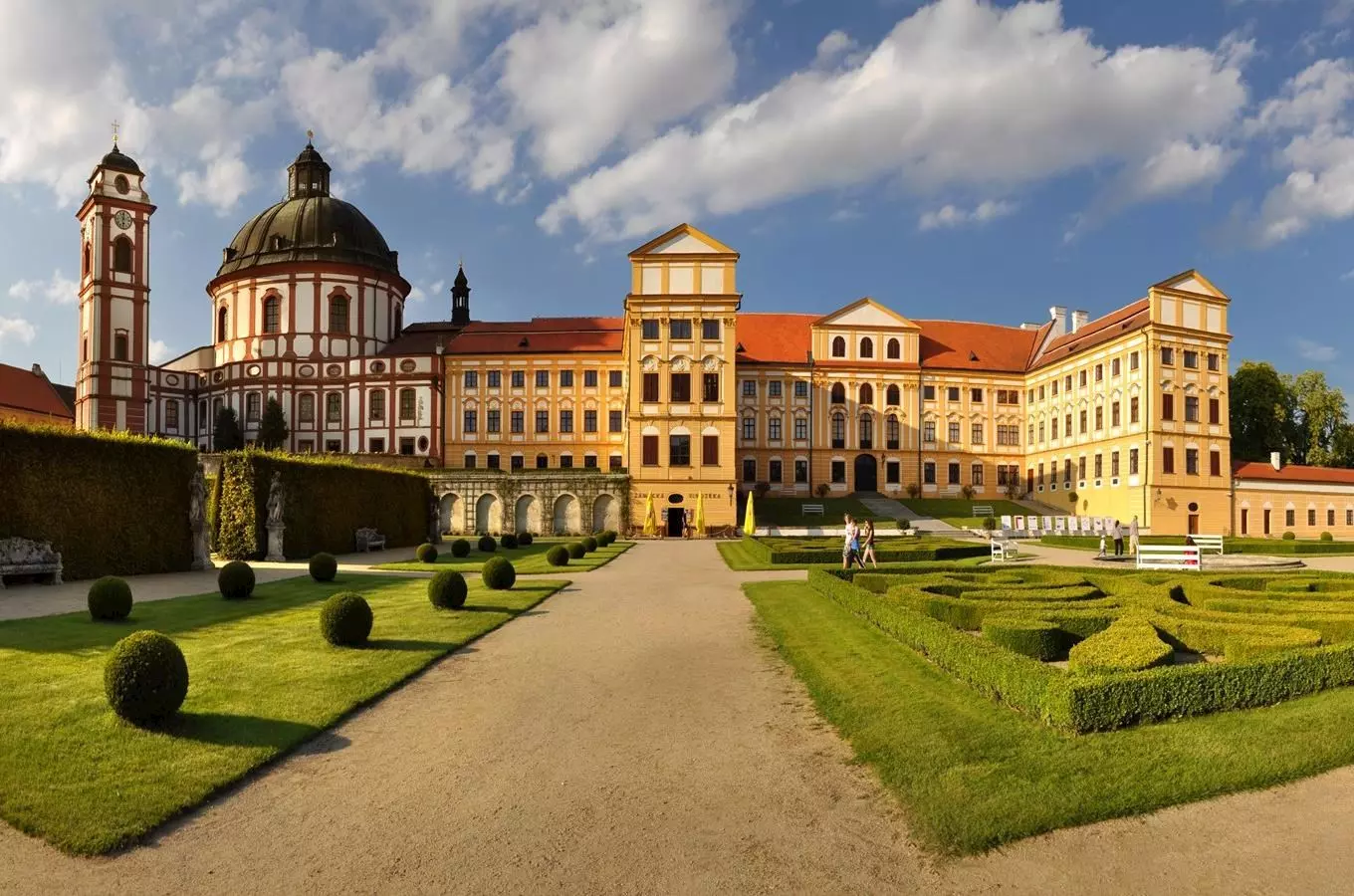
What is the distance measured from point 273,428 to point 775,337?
1443 inches

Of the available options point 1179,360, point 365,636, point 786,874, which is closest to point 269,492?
point 365,636

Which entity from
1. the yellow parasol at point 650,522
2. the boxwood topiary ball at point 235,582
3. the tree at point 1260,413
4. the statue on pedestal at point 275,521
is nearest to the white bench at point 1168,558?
the boxwood topiary ball at point 235,582

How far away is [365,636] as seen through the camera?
1167 cm

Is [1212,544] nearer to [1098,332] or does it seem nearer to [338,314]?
[1098,332]

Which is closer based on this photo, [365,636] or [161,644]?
[161,644]

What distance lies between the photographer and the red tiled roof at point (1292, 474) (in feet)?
167

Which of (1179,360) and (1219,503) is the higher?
(1179,360)

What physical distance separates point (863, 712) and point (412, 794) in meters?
4.20

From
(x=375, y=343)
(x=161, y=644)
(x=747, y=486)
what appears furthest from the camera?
(x=375, y=343)

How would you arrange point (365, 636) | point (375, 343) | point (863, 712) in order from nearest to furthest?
1. point (863, 712)
2. point (365, 636)
3. point (375, 343)

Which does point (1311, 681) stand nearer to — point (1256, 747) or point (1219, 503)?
point (1256, 747)

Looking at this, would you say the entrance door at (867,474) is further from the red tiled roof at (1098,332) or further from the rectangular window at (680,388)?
the rectangular window at (680,388)

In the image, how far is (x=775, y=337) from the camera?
64.0 metres

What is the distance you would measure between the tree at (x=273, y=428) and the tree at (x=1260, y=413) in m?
67.9
